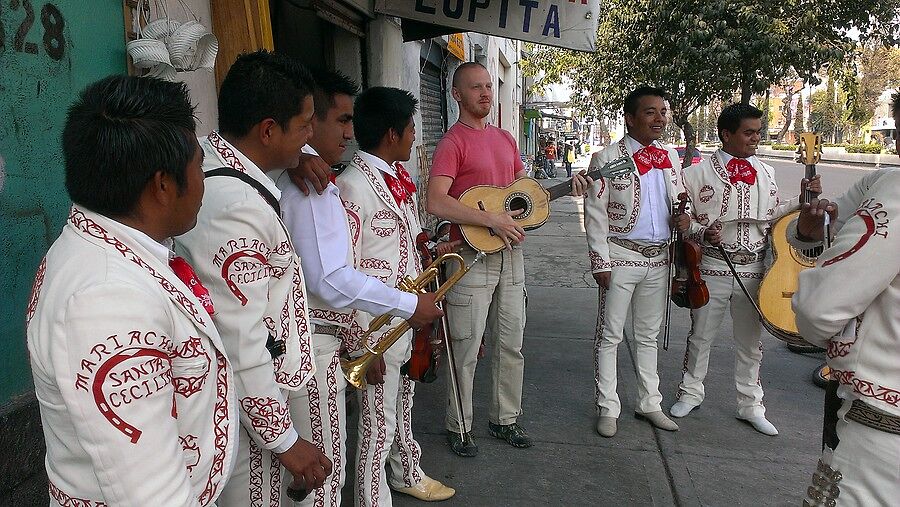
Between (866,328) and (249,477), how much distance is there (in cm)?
173

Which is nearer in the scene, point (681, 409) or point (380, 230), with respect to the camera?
point (380, 230)

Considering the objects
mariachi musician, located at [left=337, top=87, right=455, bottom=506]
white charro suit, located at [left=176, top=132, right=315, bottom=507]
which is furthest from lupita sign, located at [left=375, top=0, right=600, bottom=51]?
white charro suit, located at [left=176, top=132, right=315, bottom=507]

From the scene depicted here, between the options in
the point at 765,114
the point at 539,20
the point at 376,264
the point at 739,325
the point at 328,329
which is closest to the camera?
the point at 328,329

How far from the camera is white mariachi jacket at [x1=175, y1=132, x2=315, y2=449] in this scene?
149 cm

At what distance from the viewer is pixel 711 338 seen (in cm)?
397

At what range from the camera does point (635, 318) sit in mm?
3848

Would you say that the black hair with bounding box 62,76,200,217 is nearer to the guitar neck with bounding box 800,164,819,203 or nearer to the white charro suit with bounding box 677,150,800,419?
the guitar neck with bounding box 800,164,819,203

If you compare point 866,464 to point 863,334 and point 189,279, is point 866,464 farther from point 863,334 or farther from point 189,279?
point 189,279

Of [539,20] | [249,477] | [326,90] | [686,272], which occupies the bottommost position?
[249,477]

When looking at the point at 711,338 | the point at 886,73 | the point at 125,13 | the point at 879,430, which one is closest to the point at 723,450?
the point at 711,338

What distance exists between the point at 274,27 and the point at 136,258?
3.83 m

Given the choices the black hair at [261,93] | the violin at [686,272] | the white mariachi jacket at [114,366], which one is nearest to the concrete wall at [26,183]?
the black hair at [261,93]

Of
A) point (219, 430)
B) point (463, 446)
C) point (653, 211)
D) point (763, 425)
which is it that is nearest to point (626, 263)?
point (653, 211)

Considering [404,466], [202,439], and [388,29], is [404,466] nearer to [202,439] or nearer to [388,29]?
[202,439]
